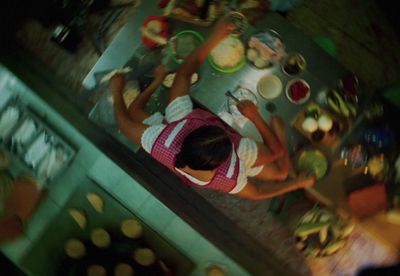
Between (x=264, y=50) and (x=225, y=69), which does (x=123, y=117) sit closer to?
(x=225, y=69)

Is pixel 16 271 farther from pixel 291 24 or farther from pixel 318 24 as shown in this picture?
pixel 318 24

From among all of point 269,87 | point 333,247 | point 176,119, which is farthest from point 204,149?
point 333,247

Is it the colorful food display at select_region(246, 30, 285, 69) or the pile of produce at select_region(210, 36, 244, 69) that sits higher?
the pile of produce at select_region(210, 36, 244, 69)

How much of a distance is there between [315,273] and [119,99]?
254 centimetres

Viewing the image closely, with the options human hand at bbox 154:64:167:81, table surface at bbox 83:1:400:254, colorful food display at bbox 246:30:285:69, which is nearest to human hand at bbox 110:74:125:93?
table surface at bbox 83:1:400:254

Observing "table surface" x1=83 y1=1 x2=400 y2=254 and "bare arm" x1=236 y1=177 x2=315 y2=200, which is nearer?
"table surface" x1=83 y1=1 x2=400 y2=254

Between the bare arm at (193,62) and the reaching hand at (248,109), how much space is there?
508mm

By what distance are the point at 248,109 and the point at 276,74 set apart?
436 mm

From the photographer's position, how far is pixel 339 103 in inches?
152

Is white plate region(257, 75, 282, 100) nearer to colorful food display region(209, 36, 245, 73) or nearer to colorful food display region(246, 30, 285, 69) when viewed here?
colorful food display region(246, 30, 285, 69)

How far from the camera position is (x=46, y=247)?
3.44m

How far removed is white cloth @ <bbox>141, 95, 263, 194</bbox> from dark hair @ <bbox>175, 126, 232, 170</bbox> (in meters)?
0.39

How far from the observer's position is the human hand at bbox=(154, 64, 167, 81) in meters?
3.74

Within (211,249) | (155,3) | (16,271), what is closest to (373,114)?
(211,249)
